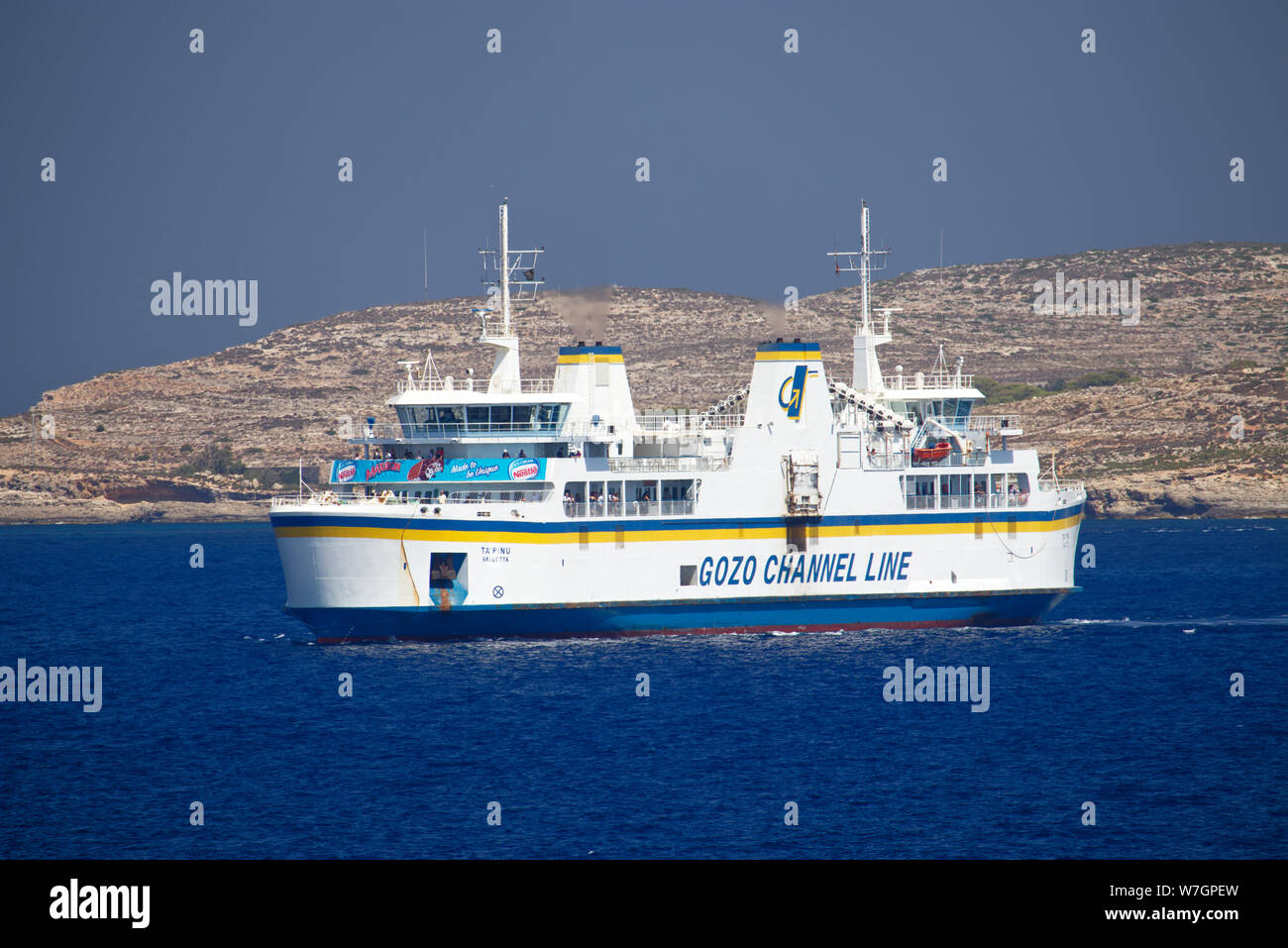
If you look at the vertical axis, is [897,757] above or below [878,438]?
below

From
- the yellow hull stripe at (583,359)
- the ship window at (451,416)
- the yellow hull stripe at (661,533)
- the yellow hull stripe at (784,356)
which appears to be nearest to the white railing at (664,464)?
the yellow hull stripe at (661,533)

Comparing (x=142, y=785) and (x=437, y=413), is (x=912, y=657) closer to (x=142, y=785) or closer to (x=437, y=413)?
(x=437, y=413)

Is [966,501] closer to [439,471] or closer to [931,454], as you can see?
[931,454]

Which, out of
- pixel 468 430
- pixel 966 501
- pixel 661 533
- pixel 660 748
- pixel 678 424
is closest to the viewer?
pixel 660 748

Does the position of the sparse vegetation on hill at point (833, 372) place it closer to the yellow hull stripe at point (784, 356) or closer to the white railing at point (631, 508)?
the yellow hull stripe at point (784, 356)

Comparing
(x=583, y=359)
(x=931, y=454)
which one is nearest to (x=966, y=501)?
(x=931, y=454)

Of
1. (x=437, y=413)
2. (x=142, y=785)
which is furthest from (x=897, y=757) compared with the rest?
(x=437, y=413)

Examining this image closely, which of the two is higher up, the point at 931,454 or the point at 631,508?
the point at 931,454

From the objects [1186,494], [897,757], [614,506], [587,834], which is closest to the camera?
[587,834]
